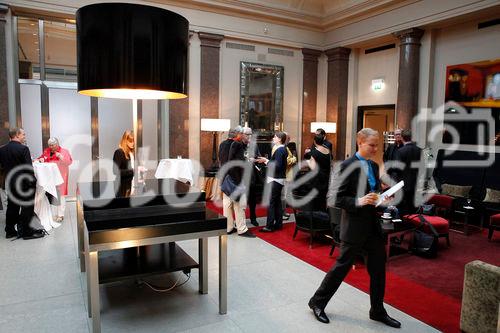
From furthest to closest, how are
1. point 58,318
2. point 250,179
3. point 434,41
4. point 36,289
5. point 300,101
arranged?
1. point 300,101
2. point 434,41
3. point 250,179
4. point 36,289
5. point 58,318

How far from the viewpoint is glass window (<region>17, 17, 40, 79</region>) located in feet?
25.9

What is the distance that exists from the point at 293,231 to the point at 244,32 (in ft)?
18.4

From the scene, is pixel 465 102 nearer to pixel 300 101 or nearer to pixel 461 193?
pixel 461 193

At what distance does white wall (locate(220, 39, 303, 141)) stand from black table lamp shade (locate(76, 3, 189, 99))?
7.31m

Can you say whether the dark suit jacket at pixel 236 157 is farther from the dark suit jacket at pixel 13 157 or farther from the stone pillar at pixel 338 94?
the stone pillar at pixel 338 94

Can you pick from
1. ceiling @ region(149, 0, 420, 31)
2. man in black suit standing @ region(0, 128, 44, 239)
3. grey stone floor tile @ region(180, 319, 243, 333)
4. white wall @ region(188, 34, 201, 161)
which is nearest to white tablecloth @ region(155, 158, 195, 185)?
white wall @ region(188, 34, 201, 161)

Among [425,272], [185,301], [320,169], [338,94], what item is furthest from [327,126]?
[185,301]

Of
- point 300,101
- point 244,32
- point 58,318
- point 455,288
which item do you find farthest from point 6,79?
point 455,288

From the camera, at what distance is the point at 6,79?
759cm

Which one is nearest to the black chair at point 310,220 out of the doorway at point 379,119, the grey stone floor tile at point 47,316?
the grey stone floor tile at point 47,316

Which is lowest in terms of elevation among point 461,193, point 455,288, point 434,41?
point 455,288

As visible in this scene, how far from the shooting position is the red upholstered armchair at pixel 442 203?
704 cm

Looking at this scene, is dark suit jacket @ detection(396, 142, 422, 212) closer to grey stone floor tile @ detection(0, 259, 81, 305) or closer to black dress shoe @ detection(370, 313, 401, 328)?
black dress shoe @ detection(370, 313, 401, 328)

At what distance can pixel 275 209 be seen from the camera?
247 inches
